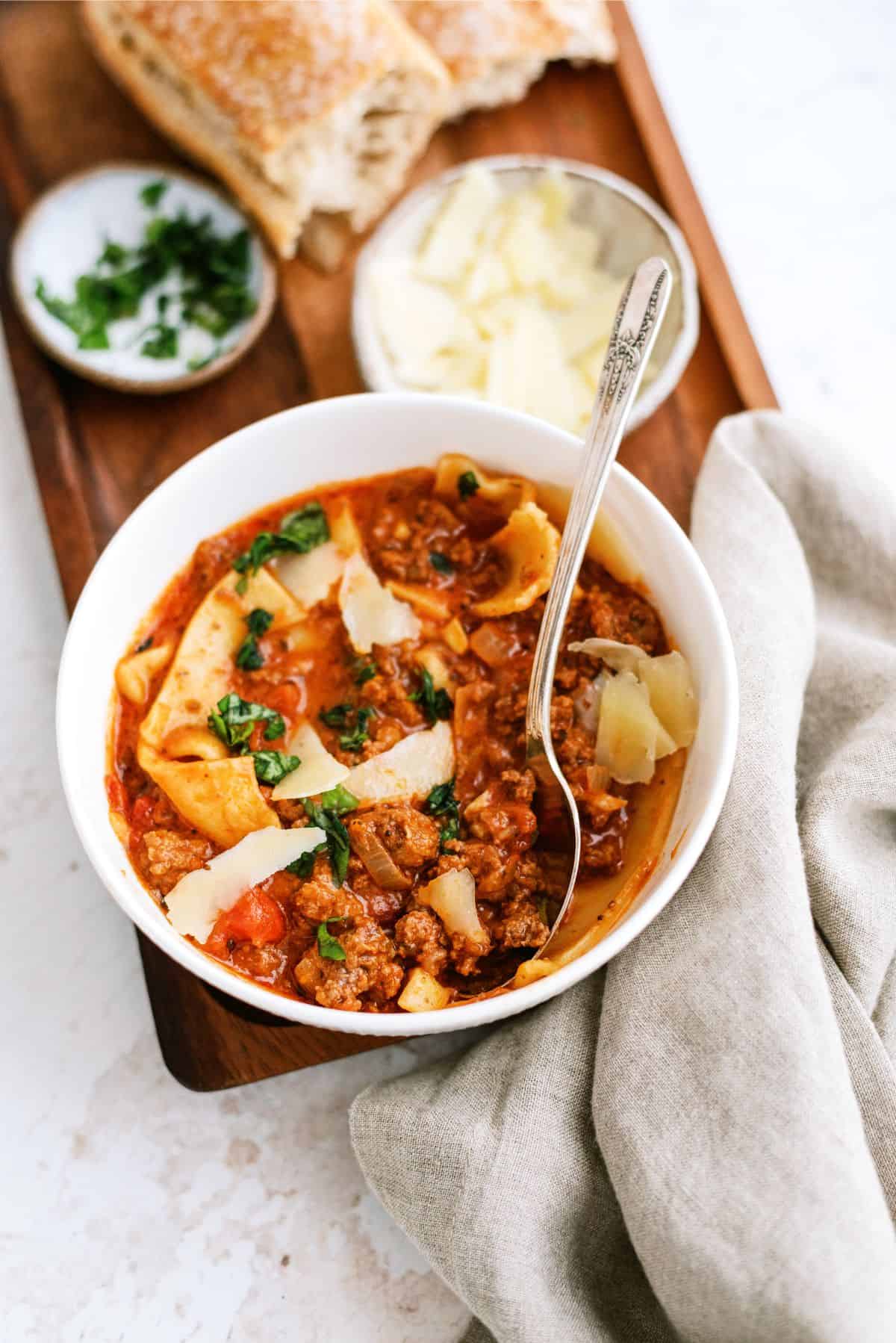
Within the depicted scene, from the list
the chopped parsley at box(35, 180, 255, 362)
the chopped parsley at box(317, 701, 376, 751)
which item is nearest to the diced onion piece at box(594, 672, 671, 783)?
the chopped parsley at box(317, 701, 376, 751)

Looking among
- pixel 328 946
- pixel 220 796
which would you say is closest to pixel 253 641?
pixel 220 796

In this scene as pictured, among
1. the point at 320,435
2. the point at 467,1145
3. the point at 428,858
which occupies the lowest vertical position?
the point at 467,1145

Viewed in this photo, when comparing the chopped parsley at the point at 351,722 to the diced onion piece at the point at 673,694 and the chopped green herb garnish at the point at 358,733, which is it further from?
the diced onion piece at the point at 673,694

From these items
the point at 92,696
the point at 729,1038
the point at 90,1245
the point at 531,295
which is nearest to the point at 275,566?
the point at 92,696

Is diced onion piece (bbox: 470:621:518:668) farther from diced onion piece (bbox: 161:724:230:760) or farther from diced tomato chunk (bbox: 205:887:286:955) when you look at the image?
diced tomato chunk (bbox: 205:887:286:955)

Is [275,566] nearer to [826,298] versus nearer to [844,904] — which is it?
[844,904]

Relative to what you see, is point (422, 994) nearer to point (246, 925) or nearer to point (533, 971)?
point (533, 971)
